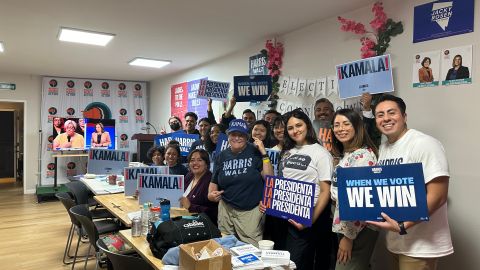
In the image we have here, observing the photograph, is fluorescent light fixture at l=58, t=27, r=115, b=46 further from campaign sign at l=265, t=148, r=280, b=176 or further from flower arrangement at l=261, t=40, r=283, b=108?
campaign sign at l=265, t=148, r=280, b=176

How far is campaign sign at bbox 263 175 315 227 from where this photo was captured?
222 cm

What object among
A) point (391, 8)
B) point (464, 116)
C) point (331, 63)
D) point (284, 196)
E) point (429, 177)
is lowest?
point (284, 196)

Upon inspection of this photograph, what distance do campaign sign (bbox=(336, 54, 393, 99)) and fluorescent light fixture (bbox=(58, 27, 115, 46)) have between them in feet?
10.3

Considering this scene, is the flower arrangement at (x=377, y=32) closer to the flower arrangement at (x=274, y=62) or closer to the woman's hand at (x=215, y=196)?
the flower arrangement at (x=274, y=62)

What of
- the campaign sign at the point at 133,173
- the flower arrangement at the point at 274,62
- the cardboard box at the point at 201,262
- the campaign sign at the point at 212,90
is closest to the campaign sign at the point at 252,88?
the flower arrangement at the point at 274,62

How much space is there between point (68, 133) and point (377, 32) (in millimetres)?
7152

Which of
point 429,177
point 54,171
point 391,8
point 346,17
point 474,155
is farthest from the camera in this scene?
point 54,171

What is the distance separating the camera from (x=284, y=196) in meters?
2.35

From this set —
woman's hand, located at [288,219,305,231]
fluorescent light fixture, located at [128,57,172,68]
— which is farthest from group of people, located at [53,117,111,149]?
woman's hand, located at [288,219,305,231]

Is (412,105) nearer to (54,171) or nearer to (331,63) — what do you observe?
(331,63)

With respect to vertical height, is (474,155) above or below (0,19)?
below

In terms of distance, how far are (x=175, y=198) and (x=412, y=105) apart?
7.47ft

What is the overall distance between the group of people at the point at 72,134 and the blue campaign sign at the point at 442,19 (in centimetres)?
718

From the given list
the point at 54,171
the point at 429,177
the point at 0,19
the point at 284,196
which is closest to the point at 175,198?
the point at 284,196
